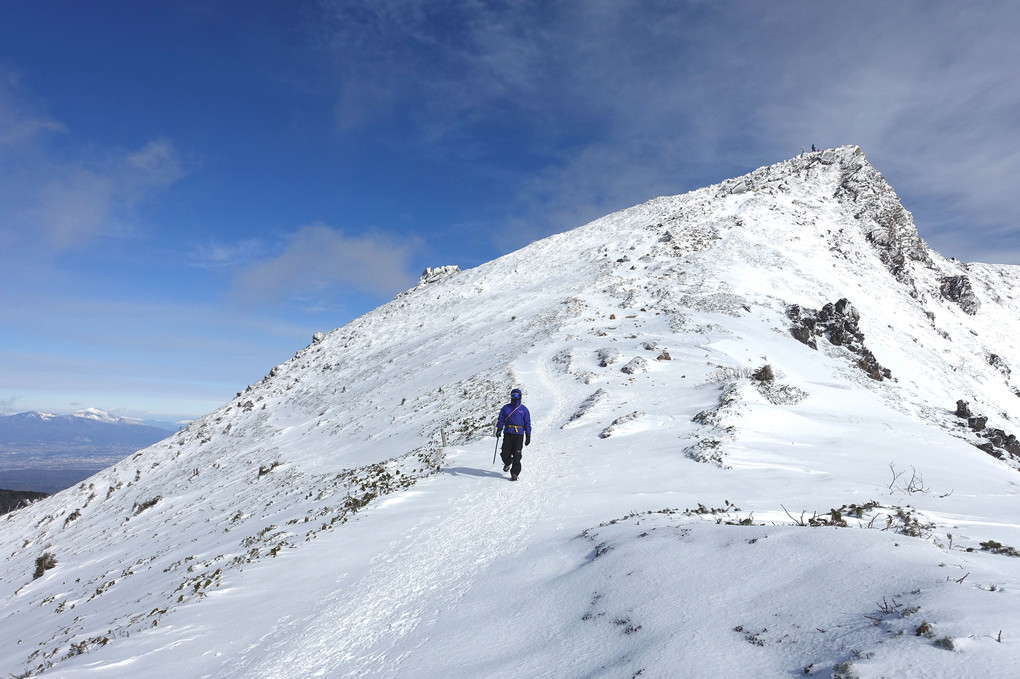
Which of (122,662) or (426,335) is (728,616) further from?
(426,335)

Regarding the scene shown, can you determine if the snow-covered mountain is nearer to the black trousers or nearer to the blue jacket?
the black trousers

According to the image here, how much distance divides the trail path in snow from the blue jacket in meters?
1.65

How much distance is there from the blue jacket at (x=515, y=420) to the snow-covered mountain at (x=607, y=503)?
1.42m

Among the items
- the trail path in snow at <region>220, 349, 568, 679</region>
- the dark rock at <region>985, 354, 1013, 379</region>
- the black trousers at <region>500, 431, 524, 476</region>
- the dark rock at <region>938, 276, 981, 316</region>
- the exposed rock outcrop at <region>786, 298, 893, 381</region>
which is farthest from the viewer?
the dark rock at <region>938, 276, 981, 316</region>

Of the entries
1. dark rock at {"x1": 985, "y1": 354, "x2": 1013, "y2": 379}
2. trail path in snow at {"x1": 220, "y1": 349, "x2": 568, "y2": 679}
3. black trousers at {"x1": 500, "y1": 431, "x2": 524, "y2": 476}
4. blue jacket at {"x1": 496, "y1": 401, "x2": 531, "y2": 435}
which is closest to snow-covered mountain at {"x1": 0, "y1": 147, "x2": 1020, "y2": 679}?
trail path in snow at {"x1": 220, "y1": 349, "x2": 568, "y2": 679}

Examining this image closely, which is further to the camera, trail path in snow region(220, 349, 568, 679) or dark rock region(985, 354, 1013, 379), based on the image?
dark rock region(985, 354, 1013, 379)

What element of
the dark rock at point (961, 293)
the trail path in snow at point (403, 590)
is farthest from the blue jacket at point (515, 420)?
the dark rock at point (961, 293)

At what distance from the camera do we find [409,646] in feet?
20.1

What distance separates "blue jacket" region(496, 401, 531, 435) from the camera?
47.3 ft

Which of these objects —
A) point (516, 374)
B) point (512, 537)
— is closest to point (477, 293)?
point (516, 374)

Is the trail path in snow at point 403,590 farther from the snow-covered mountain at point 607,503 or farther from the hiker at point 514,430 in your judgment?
the hiker at point 514,430

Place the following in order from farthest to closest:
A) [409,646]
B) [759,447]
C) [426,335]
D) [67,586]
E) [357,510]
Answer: [426,335] → [67,586] → [759,447] → [357,510] → [409,646]

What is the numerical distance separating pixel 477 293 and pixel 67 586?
122 feet

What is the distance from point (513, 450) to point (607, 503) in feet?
13.5
